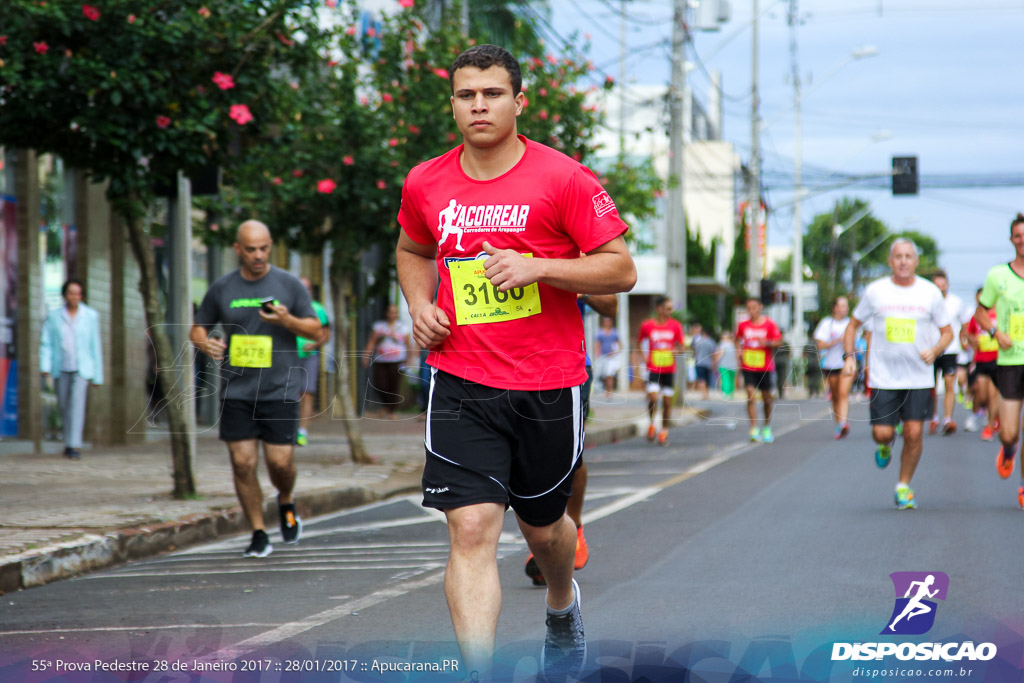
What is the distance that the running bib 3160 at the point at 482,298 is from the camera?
4059 millimetres

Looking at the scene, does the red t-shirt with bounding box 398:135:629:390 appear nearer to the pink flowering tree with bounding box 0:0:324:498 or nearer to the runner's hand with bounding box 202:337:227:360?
the runner's hand with bounding box 202:337:227:360

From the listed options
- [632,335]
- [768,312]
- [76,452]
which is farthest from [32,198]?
[632,335]

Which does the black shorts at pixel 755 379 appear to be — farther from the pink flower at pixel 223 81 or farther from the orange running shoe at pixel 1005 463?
the pink flower at pixel 223 81

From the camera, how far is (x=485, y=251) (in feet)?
13.2

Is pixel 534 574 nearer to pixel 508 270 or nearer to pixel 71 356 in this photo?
pixel 508 270

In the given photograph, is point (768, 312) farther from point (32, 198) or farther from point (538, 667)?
point (538, 667)

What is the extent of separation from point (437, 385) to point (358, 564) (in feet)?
12.0

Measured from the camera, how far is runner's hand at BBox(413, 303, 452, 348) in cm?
407

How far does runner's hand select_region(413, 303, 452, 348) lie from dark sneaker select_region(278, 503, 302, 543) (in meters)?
4.55

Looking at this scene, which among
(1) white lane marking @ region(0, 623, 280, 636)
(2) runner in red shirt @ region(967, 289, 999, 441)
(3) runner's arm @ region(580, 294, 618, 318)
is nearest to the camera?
(3) runner's arm @ region(580, 294, 618, 318)

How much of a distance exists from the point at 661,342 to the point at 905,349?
28.6 ft

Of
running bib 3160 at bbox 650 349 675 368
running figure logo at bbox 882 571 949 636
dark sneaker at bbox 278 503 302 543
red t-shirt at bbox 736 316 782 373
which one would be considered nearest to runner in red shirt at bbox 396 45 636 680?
running figure logo at bbox 882 571 949 636

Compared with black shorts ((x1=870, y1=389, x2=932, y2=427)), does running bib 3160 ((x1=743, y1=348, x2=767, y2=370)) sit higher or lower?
higher

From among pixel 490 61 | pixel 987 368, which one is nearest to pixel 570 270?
pixel 490 61
